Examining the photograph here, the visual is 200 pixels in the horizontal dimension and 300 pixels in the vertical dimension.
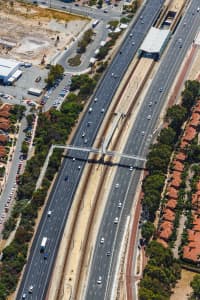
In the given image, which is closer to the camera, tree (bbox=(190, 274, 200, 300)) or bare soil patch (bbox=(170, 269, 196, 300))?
tree (bbox=(190, 274, 200, 300))

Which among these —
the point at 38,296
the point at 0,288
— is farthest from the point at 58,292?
the point at 0,288

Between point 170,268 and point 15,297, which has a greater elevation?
point 170,268

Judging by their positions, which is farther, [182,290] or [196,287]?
[182,290]

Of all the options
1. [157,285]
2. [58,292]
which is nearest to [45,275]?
[58,292]

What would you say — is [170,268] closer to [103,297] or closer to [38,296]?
[103,297]

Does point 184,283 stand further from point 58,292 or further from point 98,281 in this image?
point 58,292

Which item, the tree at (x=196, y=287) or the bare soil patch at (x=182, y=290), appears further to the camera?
the bare soil patch at (x=182, y=290)

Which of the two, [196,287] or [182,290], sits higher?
[196,287]

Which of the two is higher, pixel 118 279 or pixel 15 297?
pixel 118 279

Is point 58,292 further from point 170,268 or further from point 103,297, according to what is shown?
point 170,268
